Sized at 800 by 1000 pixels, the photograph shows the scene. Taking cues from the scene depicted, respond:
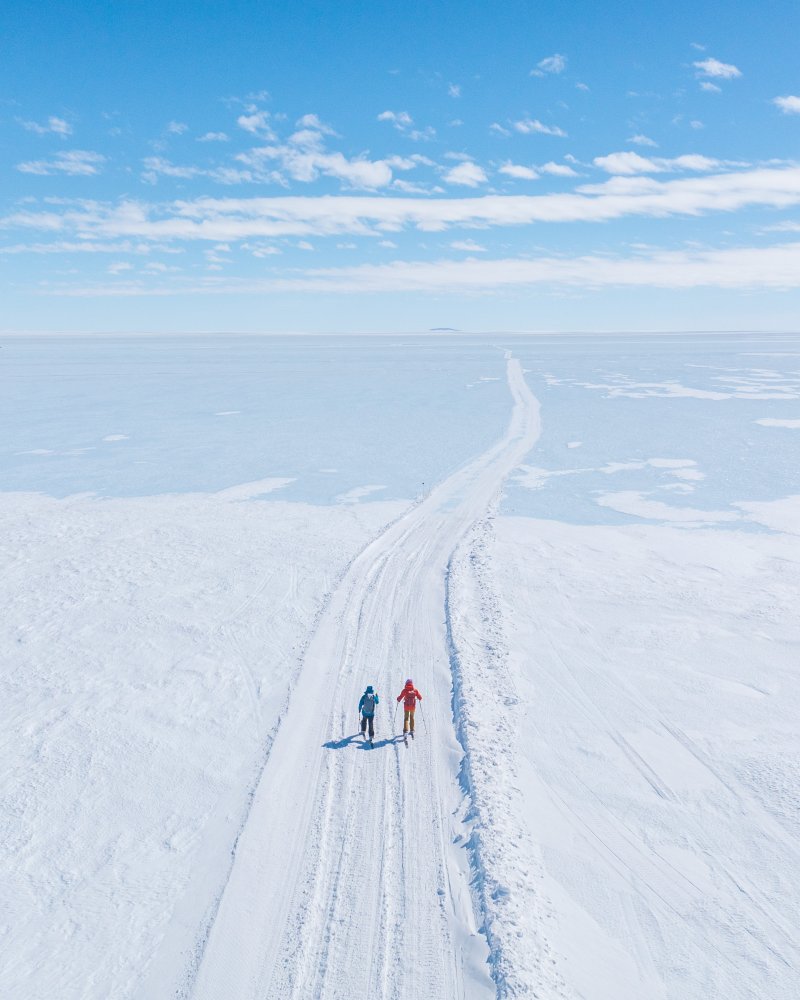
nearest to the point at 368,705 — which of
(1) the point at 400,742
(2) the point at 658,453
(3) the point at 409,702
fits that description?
(3) the point at 409,702

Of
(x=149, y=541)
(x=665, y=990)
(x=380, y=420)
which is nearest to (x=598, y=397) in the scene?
(x=380, y=420)

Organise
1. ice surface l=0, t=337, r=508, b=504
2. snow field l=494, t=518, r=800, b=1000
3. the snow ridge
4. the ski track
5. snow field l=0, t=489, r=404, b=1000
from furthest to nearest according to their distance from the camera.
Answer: ice surface l=0, t=337, r=508, b=504
snow field l=0, t=489, r=404, b=1000
snow field l=494, t=518, r=800, b=1000
the snow ridge
the ski track

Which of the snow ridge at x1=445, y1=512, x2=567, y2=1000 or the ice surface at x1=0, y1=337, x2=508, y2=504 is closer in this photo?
the snow ridge at x1=445, y1=512, x2=567, y2=1000

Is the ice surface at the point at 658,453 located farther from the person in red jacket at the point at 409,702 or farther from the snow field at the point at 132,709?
the person in red jacket at the point at 409,702

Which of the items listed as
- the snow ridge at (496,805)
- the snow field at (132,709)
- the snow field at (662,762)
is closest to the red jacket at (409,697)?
the snow ridge at (496,805)

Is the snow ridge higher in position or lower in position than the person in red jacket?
lower

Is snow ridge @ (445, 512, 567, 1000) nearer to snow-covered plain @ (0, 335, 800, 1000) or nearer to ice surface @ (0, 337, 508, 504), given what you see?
snow-covered plain @ (0, 335, 800, 1000)

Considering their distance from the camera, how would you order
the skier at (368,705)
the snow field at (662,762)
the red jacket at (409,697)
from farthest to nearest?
the red jacket at (409,697) → the skier at (368,705) → the snow field at (662,762)

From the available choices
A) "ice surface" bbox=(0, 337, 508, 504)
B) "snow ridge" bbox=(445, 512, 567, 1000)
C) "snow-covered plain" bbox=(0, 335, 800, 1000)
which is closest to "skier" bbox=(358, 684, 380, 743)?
"snow-covered plain" bbox=(0, 335, 800, 1000)
